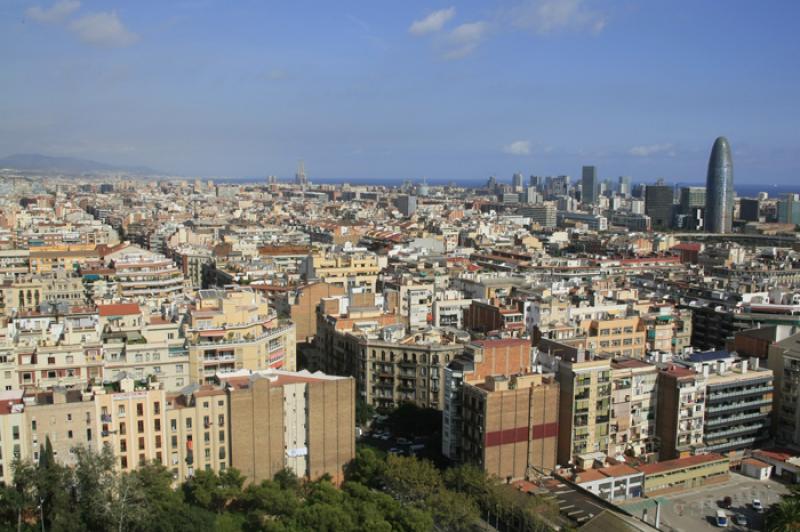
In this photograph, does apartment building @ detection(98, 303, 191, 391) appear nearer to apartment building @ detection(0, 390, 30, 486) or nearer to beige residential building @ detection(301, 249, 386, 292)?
apartment building @ detection(0, 390, 30, 486)

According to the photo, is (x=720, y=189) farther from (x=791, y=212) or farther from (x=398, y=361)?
(x=398, y=361)

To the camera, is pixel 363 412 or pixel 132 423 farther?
pixel 363 412

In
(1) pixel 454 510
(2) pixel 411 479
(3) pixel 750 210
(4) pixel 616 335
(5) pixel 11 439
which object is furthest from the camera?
(3) pixel 750 210

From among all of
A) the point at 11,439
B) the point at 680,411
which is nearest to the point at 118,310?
the point at 11,439

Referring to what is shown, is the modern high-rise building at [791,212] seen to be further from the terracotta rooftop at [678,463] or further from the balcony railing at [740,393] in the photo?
the terracotta rooftop at [678,463]

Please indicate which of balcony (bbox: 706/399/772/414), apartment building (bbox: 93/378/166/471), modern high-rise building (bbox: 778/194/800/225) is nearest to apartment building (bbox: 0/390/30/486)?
apartment building (bbox: 93/378/166/471)

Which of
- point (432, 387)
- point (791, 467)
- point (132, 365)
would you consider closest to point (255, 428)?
point (132, 365)
